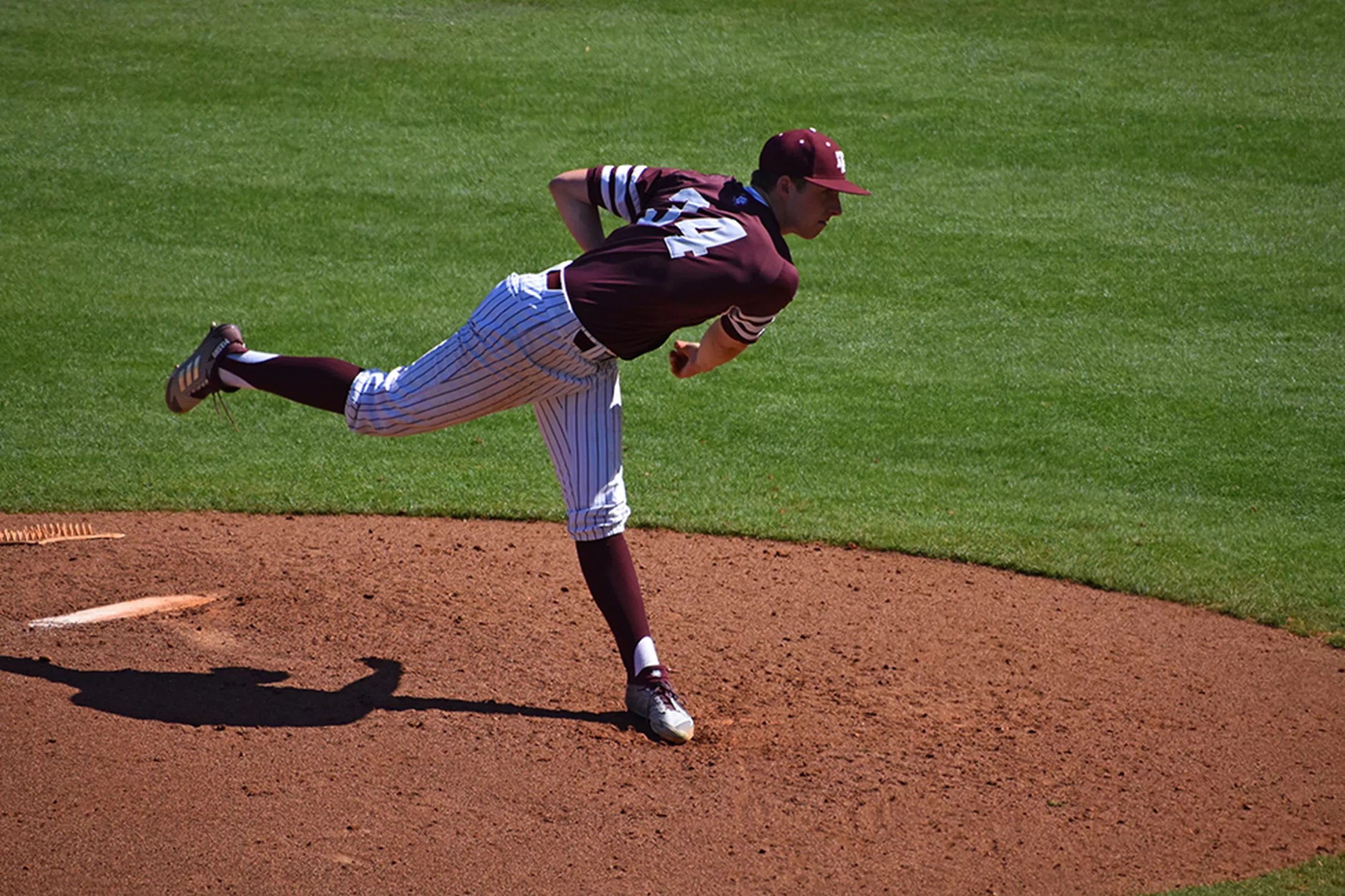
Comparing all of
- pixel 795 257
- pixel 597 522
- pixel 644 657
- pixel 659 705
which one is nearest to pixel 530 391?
pixel 597 522

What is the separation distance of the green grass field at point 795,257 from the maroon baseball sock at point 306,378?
2.00 meters

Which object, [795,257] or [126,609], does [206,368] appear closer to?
[126,609]

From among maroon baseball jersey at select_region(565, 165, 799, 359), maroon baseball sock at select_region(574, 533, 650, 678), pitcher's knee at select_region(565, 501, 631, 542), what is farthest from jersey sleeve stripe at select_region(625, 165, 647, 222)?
maroon baseball sock at select_region(574, 533, 650, 678)

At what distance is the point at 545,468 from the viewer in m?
6.82

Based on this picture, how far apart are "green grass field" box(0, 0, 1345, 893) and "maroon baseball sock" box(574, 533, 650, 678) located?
1.93 metres

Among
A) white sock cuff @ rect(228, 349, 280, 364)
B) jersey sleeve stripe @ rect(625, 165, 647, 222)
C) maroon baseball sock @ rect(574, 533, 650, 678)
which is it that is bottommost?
maroon baseball sock @ rect(574, 533, 650, 678)

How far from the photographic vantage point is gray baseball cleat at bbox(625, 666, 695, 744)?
4.06 metres

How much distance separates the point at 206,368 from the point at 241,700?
1052 millimetres

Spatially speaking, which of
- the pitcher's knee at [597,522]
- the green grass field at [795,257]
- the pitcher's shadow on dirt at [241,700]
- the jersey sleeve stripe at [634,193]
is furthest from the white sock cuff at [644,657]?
the green grass field at [795,257]

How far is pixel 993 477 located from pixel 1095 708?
248cm

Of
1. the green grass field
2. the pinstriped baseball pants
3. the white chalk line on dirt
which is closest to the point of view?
the pinstriped baseball pants

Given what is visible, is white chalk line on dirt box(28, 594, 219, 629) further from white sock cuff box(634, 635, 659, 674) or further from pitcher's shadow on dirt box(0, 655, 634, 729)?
white sock cuff box(634, 635, 659, 674)

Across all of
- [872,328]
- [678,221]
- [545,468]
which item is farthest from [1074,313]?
[678,221]

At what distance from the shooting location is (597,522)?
4.13 metres
